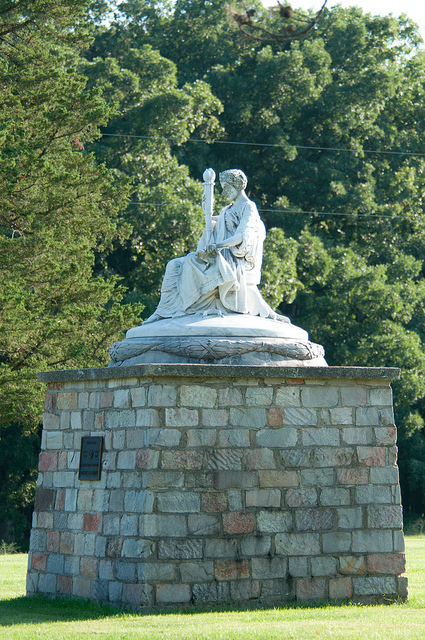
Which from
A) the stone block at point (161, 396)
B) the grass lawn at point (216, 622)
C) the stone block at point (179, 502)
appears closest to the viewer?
the grass lawn at point (216, 622)

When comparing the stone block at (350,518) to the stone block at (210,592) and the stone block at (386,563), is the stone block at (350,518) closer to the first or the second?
the stone block at (386,563)

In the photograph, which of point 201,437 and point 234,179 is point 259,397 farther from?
point 234,179

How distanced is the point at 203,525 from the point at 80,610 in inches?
48.8

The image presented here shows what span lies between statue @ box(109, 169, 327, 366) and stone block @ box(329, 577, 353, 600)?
1.90 m

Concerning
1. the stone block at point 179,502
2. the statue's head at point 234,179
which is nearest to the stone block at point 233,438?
the stone block at point 179,502

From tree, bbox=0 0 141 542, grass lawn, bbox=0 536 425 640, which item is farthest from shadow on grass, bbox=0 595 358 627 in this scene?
tree, bbox=0 0 141 542

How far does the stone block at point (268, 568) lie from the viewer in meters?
8.27

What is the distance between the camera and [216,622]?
7.43m

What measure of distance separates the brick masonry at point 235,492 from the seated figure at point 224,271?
1.08 metres

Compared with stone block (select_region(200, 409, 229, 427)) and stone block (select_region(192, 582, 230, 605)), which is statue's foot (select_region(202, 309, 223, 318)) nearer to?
stone block (select_region(200, 409, 229, 427))

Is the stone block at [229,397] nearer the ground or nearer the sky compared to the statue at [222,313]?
nearer the ground

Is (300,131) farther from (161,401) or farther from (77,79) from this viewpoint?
(161,401)

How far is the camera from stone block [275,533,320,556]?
8391mm

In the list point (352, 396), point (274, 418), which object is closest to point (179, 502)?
point (274, 418)
